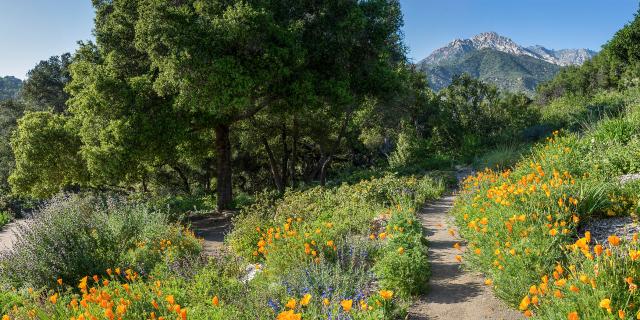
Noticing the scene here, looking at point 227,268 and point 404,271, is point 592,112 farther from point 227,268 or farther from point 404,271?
point 227,268

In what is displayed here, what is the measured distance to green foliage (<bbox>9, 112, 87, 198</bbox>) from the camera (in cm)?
1375

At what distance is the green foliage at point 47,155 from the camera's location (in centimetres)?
1375

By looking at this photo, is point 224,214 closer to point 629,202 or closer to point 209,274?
point 209,274

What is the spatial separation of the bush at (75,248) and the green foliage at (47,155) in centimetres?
830

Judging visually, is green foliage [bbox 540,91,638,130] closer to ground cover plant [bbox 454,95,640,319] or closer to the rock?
ground cover plant [bbox 454,95,640,319]

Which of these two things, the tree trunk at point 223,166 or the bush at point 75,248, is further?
the tree trunk at point 223,166

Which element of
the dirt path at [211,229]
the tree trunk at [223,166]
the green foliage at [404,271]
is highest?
the tree trunk at [223,166]

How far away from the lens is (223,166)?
13.4m

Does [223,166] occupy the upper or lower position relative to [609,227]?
upper

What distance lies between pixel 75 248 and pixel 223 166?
7.71 meters

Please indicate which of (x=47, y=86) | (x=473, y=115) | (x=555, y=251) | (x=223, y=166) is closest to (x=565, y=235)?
(x=555, y=251)

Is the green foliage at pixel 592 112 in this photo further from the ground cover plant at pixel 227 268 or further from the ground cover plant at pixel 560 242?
the ground cover plant at pixel 227 268

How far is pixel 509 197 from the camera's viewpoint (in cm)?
473

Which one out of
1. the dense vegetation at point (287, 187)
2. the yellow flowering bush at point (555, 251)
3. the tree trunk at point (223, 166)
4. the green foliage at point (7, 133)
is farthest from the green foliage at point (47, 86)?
the yellow flowering bush at point (555, 251)
